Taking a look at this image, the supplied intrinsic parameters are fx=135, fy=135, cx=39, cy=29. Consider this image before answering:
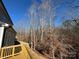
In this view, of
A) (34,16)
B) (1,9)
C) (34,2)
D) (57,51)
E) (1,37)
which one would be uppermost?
(34,2)

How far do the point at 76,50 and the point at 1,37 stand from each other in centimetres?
1515

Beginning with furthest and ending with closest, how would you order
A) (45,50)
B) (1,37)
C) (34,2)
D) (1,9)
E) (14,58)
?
1. (34,2)
2. (45,50)
3. (1,9)
4. (1,37)
5. (14,58)

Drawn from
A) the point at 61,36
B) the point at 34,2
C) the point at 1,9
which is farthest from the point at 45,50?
the point at 1,9

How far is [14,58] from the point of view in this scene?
10.9 meters

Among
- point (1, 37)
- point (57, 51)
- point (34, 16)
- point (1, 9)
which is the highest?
point (34, 16)

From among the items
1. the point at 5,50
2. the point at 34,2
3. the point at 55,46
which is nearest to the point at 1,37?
the point at 5,50

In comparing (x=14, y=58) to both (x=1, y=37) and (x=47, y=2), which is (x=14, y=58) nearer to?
(x=1, y=37)

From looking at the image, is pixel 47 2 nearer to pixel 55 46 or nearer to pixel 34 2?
pixel 34 2

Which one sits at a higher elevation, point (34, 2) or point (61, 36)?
point (34, 2)

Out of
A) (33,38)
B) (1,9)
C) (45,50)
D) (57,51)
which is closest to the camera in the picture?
(1,9)

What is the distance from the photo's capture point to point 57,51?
23.9 metres

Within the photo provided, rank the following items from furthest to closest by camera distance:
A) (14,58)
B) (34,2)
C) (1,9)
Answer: (34,2), (1,9), (14,58)

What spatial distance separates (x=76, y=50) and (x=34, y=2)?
16.3 metres

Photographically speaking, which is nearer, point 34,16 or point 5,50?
point 5,50
